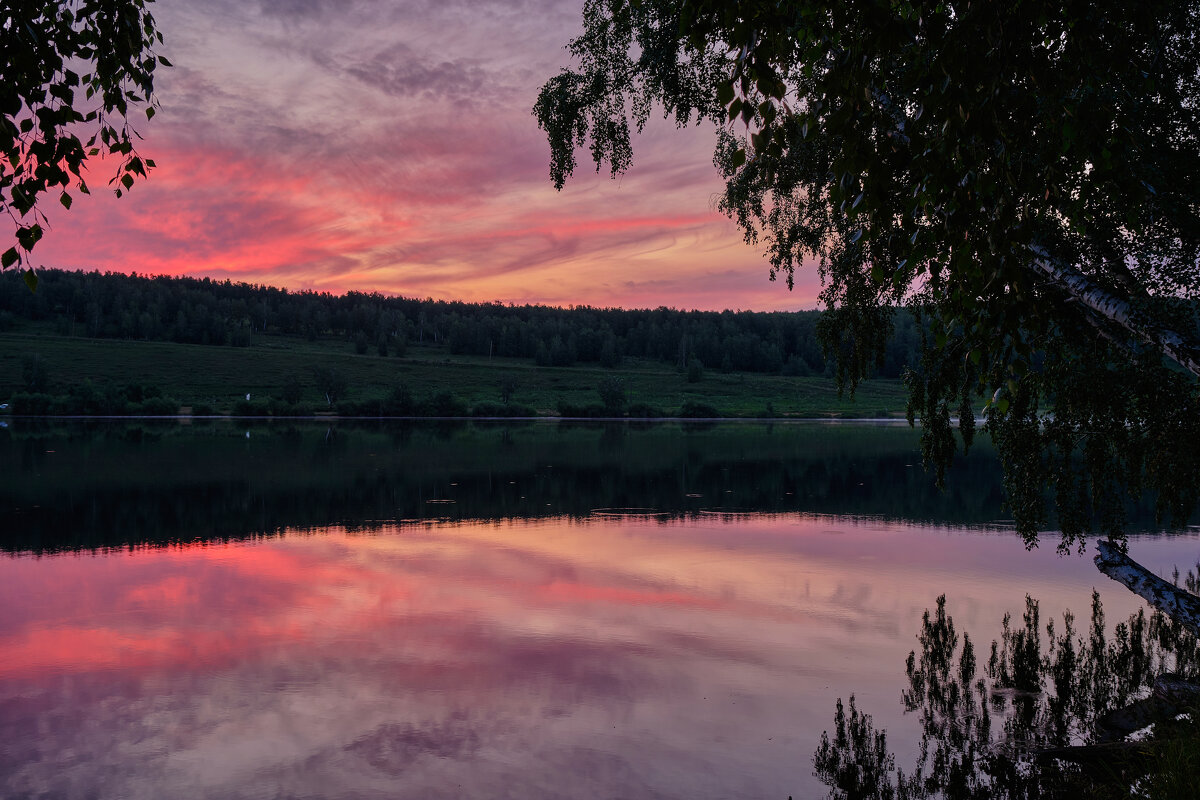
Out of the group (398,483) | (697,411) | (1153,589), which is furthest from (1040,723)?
(697,411)

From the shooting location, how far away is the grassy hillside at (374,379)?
5359 inches

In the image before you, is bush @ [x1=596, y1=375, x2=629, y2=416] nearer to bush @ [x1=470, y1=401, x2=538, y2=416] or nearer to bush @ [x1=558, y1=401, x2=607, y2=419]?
bush @ [x1=558, y1=401, x2=607, y2=419]

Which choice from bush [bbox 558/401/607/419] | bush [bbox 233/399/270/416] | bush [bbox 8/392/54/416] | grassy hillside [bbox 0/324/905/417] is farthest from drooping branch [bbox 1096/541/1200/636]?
bush [bbox 558/401/607/419]

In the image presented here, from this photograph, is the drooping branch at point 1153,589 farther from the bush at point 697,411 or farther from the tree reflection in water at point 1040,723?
the bush at point 697,411

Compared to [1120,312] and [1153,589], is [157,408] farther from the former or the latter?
[1120,312]

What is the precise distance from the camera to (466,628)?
17.0 meters

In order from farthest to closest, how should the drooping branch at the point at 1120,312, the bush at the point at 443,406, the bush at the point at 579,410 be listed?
the bush at the point at 579,410 → the bush at the point at 443,406 → the drooping branch at the point at 1120,312

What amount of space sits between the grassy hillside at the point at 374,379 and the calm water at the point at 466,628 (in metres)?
98.0

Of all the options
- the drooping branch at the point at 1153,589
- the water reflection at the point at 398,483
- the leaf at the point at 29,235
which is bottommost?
the water reflection at the point at 398,483

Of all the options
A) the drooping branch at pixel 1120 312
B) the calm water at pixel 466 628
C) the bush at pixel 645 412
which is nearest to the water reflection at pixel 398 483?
the calm water at pixel 466 628

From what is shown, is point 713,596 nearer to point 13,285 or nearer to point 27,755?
point 27,755

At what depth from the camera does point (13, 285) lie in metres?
194

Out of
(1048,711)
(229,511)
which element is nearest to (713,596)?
(1048,711)

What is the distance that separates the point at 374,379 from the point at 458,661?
5853 inches
